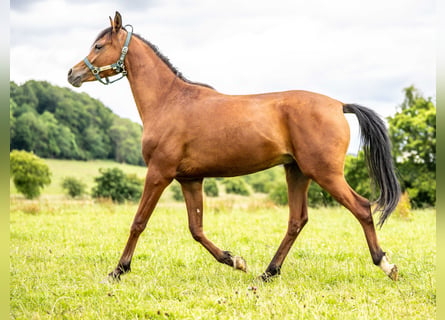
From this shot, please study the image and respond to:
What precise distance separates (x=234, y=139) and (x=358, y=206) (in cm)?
158

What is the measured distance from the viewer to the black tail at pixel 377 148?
5402 mm

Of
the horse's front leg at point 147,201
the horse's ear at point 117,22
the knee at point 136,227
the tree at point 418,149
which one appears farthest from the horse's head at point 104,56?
the tree at point 418,149

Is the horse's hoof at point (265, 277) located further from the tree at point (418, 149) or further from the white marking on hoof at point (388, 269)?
the tree at point (418, 149)

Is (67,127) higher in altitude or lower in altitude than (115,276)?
higher

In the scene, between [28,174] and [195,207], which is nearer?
[195,207]

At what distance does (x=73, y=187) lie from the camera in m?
27.5

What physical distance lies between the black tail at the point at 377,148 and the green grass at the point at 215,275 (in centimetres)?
114

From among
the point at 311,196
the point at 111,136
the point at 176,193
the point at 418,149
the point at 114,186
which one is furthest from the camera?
the point at 111,136

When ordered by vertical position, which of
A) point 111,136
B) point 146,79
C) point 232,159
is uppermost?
point 111,136

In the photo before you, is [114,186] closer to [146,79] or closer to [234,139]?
[146,79]

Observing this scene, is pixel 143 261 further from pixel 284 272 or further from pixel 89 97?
pixel 89 97

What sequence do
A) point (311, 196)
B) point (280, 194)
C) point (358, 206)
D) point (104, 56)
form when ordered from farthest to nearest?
1. point (280, 194)
2. point (311, 196)
3. point (104, 56)
4. point (358, 206)

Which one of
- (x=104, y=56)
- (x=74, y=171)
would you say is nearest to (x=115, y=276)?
(x=104, y=56)

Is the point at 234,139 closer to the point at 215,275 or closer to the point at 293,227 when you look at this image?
the point at 293,227
